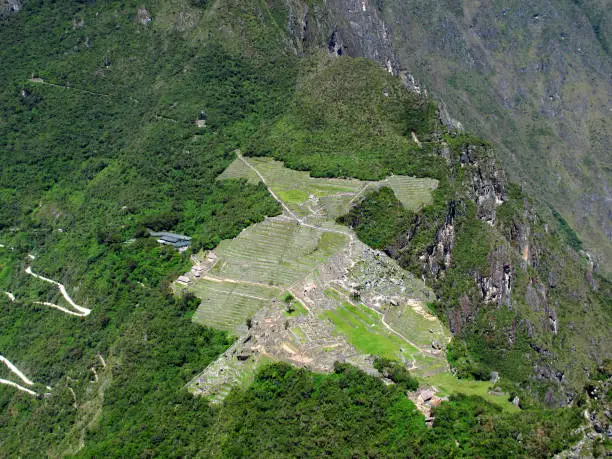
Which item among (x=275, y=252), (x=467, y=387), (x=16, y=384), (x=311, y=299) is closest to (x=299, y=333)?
(x=311, y=299)

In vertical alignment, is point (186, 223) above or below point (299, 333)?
below

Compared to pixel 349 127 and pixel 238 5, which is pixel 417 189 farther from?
pixel 238 5

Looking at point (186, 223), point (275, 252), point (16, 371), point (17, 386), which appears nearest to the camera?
point (275, 252)

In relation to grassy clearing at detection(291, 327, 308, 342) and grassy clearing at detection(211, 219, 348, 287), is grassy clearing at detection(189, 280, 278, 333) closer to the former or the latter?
grassy clearing at detection(211, 219, 348, 287)

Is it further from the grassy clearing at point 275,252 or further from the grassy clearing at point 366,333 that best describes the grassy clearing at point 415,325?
the grassy clearing at point 275,252

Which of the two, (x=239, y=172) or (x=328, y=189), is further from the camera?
(x=239, y=172)

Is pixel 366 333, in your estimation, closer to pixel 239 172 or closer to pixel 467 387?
pixel 467 387

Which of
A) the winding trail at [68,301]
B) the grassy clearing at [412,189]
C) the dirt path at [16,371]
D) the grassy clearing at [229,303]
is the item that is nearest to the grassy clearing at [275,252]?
the grassy clearing at [229,303]

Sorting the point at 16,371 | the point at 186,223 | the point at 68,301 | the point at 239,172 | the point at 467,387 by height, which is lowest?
the point at 16,371

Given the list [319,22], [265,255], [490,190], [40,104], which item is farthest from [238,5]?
[265,255]
